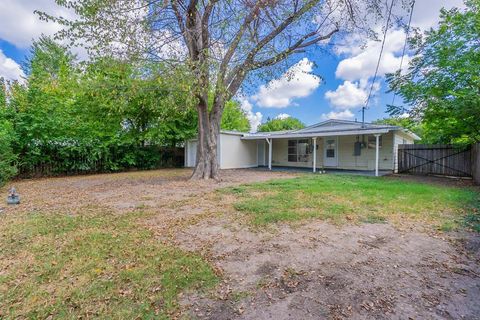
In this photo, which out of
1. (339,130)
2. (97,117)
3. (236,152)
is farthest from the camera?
(236,152)

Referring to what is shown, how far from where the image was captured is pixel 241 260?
9.55 feet

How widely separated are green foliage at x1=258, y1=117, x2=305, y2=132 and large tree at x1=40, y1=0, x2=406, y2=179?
29.2m

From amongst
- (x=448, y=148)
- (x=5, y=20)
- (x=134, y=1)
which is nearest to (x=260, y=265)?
(x=134, y=1)

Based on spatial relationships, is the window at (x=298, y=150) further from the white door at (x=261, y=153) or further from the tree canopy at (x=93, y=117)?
the tree canopy at (x=93, y=117)

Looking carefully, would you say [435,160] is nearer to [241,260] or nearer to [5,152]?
[241,260]

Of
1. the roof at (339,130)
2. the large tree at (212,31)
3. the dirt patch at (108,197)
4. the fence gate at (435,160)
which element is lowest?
the dirt patch at (108,197)

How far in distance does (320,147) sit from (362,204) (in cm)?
933

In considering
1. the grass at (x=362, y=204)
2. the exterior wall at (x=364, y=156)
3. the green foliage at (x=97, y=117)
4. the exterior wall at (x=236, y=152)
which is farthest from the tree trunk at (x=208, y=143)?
the exterior wall at (x=364, y=156)

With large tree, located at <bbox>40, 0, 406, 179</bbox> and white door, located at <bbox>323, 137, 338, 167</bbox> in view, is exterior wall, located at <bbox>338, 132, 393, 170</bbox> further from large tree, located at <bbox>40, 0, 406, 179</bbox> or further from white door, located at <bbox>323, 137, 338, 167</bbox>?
large tree, located at <bbox>40, 0, 406, 179</bbox>

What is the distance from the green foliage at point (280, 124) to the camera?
3850cm

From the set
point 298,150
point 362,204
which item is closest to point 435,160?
point 298,150

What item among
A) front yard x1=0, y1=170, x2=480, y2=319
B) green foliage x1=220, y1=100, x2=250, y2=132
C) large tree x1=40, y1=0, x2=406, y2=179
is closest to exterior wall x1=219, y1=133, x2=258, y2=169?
large tree x1=40, y1=0, x2=406, y2=179

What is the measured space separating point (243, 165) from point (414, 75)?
10.2 meters

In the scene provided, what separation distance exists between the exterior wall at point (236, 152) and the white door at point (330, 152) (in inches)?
195
